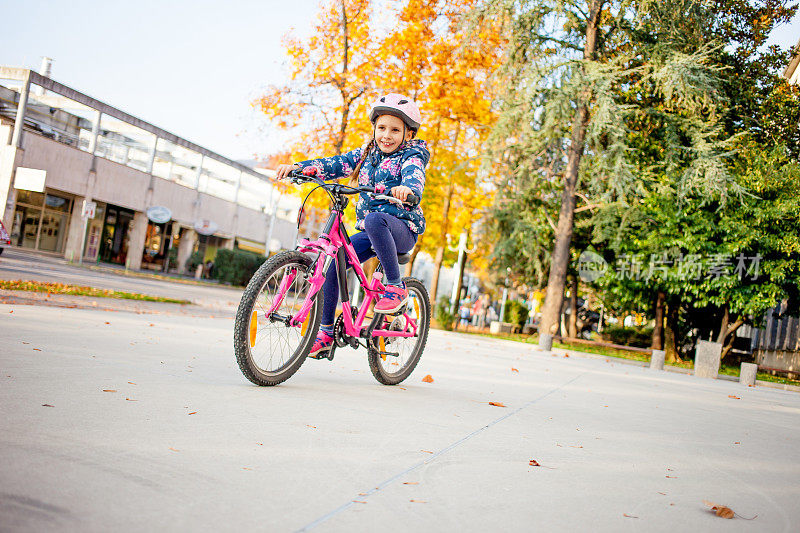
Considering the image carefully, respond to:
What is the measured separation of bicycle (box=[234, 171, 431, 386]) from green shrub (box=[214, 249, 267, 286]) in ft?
106

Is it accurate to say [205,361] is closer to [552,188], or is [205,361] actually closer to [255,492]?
[255,492]

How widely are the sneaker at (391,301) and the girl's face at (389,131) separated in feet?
3.22

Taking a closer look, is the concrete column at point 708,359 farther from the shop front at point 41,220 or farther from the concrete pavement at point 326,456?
the shop front at point 41,220

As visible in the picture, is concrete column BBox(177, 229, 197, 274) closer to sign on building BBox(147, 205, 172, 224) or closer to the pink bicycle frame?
sign on building BBox(147, 205, 172, 224)

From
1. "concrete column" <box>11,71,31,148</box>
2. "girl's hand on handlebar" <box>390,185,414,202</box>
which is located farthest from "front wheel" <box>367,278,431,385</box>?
"concrete column" <box>11,71,31,148</box>

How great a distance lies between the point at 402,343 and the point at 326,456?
2.95 m

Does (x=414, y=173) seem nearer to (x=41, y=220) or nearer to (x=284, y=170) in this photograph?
(x=284, y=170)

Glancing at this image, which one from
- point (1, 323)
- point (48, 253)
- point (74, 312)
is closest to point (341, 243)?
point (1, 323)

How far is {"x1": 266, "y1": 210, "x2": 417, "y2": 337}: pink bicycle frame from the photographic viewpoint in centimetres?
419

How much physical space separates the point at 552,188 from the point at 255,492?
70.0ft

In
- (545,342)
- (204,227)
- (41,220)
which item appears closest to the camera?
(545,342)

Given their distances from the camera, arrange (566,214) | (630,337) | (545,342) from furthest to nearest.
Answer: (630,337) < (566,214) < (545,342)

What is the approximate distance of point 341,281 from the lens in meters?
4.50

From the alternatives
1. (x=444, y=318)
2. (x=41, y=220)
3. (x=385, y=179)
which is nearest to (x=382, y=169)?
(x=385, y=179)
